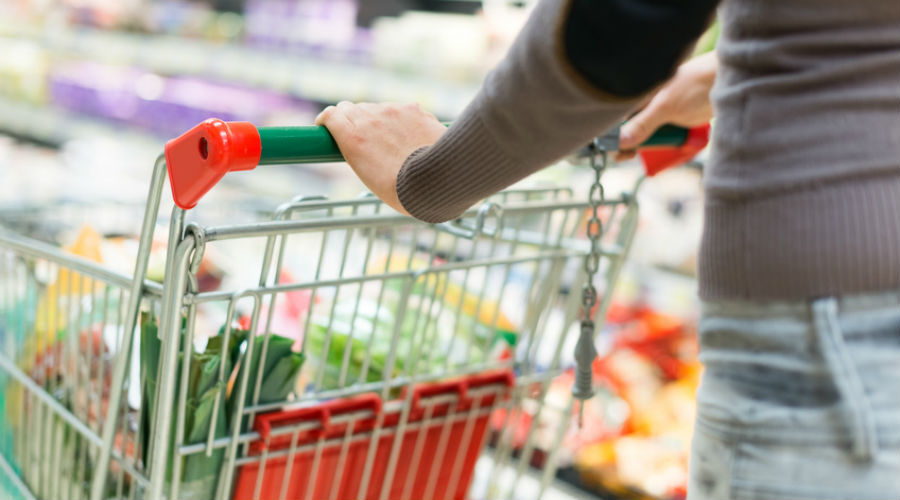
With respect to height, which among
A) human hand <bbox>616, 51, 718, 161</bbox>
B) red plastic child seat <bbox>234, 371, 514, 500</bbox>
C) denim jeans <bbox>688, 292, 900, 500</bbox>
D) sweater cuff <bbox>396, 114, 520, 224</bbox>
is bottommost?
red plastic child seat <bbox>234, 371, 514, 500</bbox>

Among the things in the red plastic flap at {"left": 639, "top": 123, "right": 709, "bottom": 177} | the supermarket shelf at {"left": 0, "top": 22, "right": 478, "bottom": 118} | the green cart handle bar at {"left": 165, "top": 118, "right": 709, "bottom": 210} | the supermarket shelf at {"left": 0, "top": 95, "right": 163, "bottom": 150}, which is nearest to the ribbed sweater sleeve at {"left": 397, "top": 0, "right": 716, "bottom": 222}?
the green cart handle bar at {"left": 165, "top": 118, "right": 709, "bottom": 210}

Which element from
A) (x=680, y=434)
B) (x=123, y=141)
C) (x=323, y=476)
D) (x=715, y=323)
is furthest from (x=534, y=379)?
(x=123, y=141)

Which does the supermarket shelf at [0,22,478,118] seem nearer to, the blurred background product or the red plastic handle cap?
the blurred background product

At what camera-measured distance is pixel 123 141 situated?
12.6 feet

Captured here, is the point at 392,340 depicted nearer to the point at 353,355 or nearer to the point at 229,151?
the point at 353,355

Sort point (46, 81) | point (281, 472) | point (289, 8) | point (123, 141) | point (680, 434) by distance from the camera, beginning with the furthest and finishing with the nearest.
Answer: point (46, 81), point (123, 141), point (289, 8), point (680, 434), point (281, 472)

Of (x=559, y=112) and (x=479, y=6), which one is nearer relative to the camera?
(x=559, y=112)

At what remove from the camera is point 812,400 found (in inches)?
23.7

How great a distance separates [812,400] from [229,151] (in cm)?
Result: 53

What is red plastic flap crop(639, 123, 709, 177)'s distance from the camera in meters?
1.24

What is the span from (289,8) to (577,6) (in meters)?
2.80

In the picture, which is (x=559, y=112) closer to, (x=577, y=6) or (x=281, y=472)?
(x=577, y=6)

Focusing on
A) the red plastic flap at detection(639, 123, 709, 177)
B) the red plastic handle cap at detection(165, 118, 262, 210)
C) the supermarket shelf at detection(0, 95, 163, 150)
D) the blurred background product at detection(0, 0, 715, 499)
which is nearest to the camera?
the red plastic handle cap at detection(165, 118, 262, 210)

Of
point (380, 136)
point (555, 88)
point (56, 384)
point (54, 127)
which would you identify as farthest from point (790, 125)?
point (54, 127)
